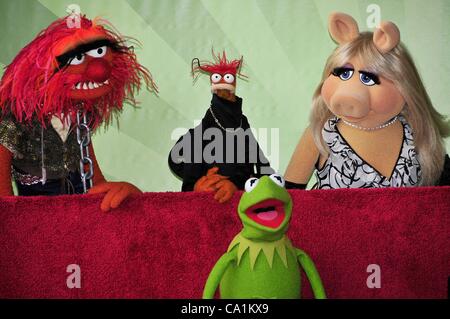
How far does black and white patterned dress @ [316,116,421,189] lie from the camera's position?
1175 millimetres

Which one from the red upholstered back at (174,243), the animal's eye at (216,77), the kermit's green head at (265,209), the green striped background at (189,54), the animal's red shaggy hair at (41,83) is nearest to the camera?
the kermit's green head at (265,209)

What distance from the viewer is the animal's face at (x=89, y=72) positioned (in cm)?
112

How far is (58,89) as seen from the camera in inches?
43.8

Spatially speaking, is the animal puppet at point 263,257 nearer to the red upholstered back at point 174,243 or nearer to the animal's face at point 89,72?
the red upholstered back at point 174,243

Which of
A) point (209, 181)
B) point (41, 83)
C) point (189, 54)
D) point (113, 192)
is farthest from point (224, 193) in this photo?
point (189, 54)

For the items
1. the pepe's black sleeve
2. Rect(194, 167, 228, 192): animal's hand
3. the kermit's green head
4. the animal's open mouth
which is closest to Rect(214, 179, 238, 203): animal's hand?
Rect(194, 167, 228, 192): animal's hand

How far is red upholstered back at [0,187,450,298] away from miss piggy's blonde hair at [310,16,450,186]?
21 centimetres

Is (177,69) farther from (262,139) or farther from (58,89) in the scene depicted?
(58,89)

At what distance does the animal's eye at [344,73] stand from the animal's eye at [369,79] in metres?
0.03

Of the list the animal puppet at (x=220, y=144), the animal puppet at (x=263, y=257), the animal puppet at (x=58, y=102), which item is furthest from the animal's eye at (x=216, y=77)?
the animal puppet at (x=263, y=257)

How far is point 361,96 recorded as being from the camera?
3.75 feet

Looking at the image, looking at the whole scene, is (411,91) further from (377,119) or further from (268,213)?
(268,213)

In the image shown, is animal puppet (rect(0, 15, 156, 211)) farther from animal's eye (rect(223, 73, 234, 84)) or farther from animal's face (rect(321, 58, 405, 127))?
animal's face (rect(321, 58, 405, 127))

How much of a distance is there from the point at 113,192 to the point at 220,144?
0.99 ft
